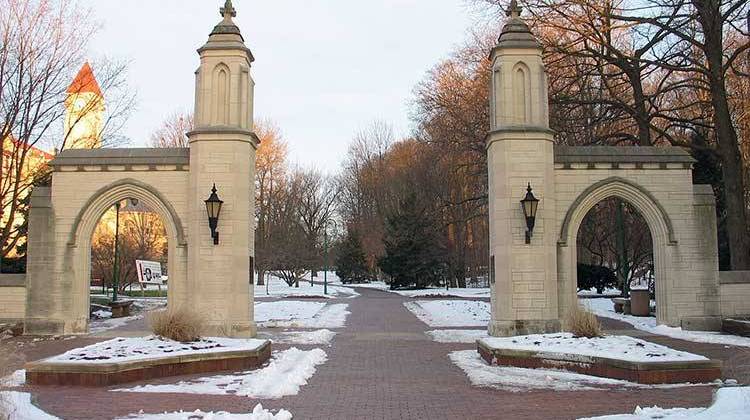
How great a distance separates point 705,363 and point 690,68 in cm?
1325

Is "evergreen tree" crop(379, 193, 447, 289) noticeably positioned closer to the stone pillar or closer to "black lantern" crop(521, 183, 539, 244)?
"black lantern" crop(521, 183, 539, 244)

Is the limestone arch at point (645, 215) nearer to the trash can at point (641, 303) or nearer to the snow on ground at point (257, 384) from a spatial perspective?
the trash can at point (641, 303)

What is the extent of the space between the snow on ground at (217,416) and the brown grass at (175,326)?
4.37 metres

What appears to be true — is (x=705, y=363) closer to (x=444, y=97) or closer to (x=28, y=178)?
(x=28, y=178)

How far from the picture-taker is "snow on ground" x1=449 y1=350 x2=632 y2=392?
9992 mm

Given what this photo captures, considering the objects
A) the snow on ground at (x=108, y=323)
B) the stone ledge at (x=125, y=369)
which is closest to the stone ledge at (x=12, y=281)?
the snow on ground at (x=108, y=323)

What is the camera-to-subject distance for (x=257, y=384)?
10031mm

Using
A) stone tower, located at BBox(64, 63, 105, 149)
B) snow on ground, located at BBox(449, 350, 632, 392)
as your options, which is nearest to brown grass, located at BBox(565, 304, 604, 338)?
snow on ground, located at BBox(449, 350, 632, 392)

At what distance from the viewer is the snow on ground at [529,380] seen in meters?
9.99

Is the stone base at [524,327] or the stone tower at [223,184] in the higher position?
the stone tower at [223,184]

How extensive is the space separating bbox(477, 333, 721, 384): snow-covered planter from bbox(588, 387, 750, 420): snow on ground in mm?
2266

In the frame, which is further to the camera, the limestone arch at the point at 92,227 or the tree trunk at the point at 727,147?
the tree trunk at the point at 727,147

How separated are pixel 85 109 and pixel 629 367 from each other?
68.8 ft

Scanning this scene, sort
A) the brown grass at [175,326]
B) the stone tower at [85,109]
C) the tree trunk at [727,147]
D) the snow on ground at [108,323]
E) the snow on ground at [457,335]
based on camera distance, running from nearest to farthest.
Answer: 1. the brown grass at [175,326]
2. the snow on ground at [457,335]
3. the snow on ground at [108,323]
4. the tree trunk at [727,147]
5. the stone tower at [85,109]
